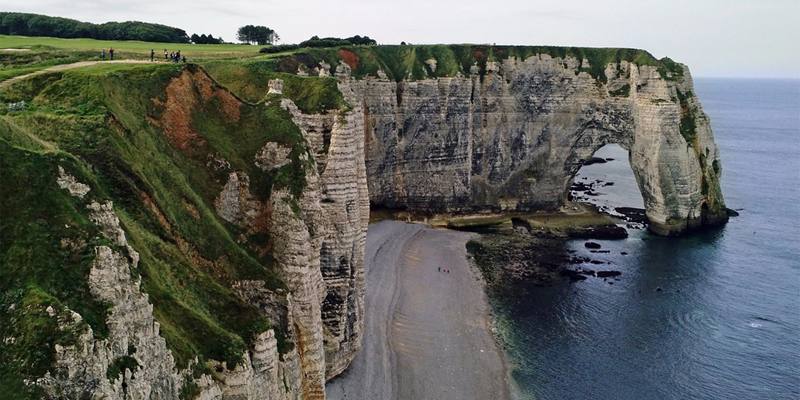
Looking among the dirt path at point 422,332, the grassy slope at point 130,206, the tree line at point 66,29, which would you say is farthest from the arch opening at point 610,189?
the grassy slope at point 130,206

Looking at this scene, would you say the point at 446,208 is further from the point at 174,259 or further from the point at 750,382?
the point at 174,259

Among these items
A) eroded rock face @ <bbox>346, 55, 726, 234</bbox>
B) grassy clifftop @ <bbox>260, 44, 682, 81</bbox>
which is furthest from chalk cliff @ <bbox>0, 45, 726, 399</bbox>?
eroded rock face @ <bbox>346, 55, 726, 234</bbox>

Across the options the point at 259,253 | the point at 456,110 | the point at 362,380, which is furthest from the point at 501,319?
the point at 456,110

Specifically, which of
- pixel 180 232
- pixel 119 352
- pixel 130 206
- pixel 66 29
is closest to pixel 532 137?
pixel 66 29

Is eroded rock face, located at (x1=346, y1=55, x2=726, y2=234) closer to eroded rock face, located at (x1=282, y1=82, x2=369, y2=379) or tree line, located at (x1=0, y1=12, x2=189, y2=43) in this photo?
tree line, located at (x1=0, y1=12, x2=189, y2=43)

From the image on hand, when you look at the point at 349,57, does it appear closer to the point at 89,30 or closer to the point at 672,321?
the point at 89,30

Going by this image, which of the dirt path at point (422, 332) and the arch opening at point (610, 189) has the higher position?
the arch opening at point (610, 189)

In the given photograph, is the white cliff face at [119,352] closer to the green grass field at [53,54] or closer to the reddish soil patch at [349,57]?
the green grass field at [53,54]
